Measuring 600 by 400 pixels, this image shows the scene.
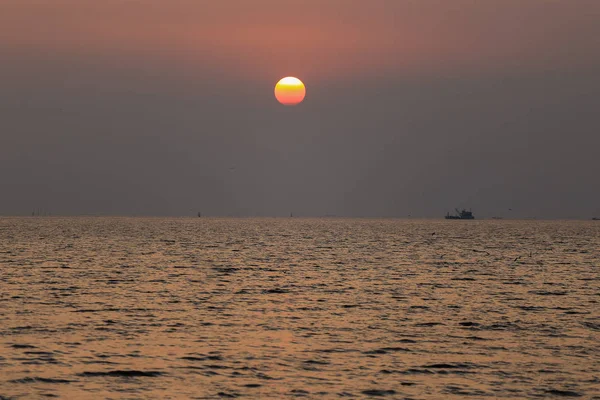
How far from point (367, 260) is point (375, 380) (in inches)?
3083

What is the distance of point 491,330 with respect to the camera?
4366 cm

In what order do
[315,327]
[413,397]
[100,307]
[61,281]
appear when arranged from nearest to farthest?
1. [413,397]
2. [315,327]
3. [100,307]
4. [61,281]

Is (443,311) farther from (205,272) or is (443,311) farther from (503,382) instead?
(205,272)

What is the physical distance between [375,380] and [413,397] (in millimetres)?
2704

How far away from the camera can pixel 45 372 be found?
31453 mm

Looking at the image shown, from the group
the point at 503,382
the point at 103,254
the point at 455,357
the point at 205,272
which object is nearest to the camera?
the point at 503,382

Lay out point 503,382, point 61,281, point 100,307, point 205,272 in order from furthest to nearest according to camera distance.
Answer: point 205,272
point 61,281
point 100,307
point 503,382

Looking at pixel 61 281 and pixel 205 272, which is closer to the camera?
pixel 61 281

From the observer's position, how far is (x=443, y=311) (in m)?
51.9

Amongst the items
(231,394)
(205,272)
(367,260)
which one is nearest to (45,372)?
(231,394)

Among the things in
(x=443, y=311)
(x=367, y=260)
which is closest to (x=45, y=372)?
(x=443, y=311)

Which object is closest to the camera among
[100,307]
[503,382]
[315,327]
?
[503,382]

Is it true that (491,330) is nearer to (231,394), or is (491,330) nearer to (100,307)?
(231,394)

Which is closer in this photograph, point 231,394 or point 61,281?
point 231,394
